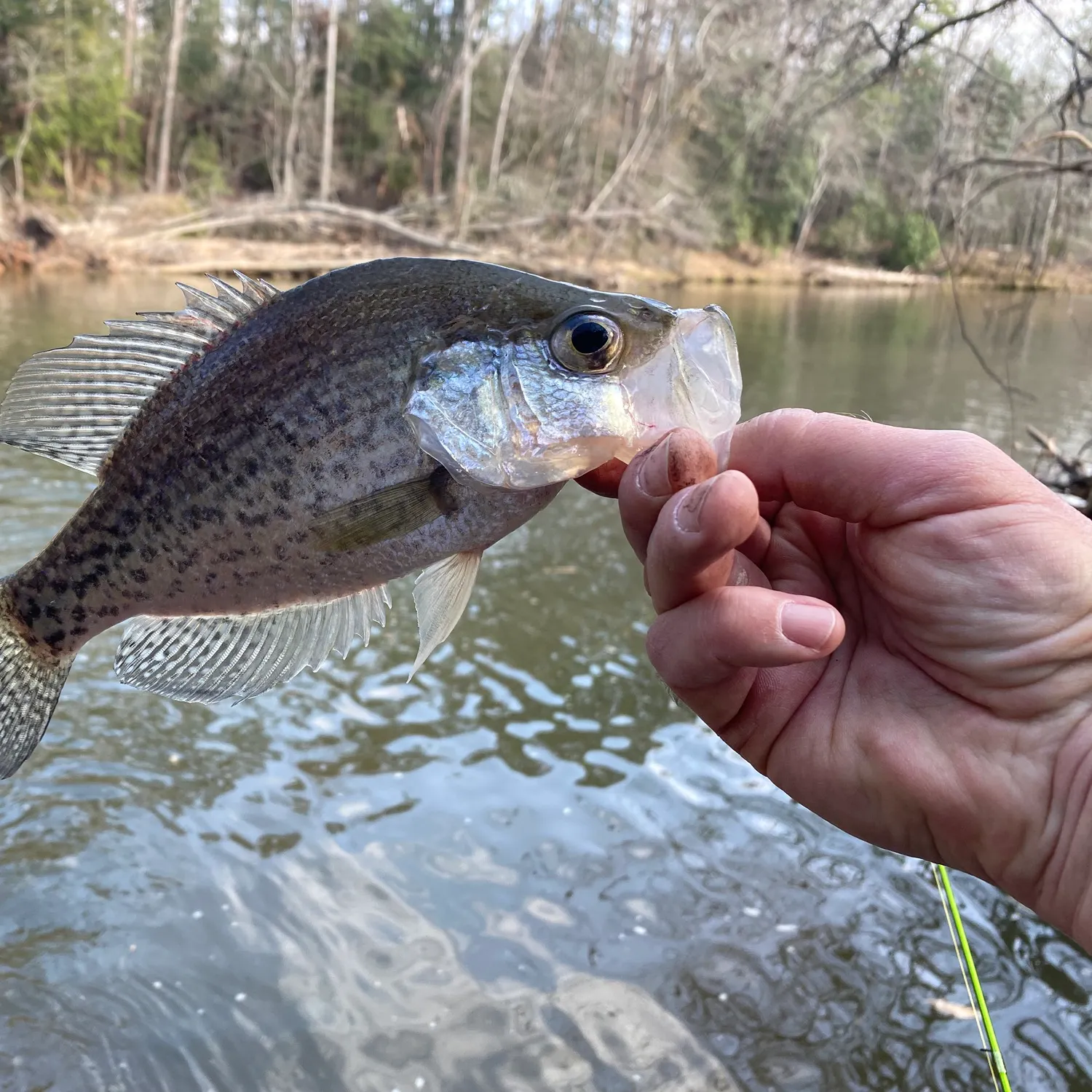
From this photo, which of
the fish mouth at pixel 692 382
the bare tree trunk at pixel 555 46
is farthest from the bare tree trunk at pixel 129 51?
the fish mouth at pixel 692 382

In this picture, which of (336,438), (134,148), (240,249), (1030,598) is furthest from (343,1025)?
(134,148)

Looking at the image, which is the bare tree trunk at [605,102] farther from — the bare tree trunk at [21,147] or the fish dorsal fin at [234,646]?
the fish dorsal fin at [234,646]

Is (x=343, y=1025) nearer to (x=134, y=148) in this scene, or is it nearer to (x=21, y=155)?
(x=21, y=155)

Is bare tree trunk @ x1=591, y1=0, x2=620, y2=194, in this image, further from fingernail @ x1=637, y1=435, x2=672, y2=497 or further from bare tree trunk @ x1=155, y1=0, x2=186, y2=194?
fingernail @ x1=637, y1=435, x2=672, y2=497

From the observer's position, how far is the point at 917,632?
2064 mm

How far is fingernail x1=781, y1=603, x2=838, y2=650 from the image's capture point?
66.6 inches

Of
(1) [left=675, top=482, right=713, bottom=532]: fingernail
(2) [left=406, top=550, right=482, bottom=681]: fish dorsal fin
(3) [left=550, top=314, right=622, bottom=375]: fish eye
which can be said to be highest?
(3) [left=550, top=314, right=622, bottom=375]: fish eye

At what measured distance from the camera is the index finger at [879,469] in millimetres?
1904

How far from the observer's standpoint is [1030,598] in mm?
1887

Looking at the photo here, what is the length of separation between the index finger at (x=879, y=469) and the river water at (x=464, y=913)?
8.81ft

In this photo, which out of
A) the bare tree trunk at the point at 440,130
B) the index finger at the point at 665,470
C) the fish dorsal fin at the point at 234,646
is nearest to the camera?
the index finger at the point at 665,470

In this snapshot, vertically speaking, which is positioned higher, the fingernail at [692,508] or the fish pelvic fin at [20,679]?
the fingernail at [692,508]

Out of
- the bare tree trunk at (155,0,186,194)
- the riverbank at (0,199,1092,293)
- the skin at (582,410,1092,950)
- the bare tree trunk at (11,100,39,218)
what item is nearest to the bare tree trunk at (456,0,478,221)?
the riverbank at (0,199,1092,293)

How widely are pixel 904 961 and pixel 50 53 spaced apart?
37.7m
